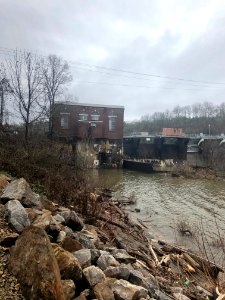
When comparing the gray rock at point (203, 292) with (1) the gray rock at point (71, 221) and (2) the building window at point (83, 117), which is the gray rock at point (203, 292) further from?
(2) the building window at point (83, 117)

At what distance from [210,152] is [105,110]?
1899 centimetres

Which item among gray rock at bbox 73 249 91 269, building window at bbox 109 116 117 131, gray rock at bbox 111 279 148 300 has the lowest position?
gray rock at bbox 111 279 148 300

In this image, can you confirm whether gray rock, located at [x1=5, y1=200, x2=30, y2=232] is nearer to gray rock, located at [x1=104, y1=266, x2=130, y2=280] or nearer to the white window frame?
gray rock, located at [x1=104, y1=266, x2=130, y2=280]

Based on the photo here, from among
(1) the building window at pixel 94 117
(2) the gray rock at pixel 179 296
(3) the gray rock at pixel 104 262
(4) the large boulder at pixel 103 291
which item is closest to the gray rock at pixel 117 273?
(3) the gray rock at pixel 104 262

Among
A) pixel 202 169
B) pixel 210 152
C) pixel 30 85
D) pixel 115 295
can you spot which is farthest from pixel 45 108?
pixel 115 295

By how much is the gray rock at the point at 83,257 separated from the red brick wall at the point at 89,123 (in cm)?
4396

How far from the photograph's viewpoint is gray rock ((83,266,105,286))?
A: 14.2 feet

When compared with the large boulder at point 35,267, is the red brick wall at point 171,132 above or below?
above

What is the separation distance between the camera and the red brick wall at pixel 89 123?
4908cm

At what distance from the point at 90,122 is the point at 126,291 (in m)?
46.6

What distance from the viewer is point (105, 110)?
5131 cm

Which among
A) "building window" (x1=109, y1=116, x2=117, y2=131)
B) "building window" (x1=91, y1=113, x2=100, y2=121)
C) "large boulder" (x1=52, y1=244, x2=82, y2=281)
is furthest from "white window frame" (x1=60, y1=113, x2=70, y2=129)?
"large boulder" (x1=52, y1=244, x2=82, y2=281)

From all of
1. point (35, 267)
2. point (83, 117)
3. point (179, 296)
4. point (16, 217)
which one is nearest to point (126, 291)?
point (35, 267)

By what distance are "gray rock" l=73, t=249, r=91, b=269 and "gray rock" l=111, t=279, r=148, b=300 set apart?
502 mm
